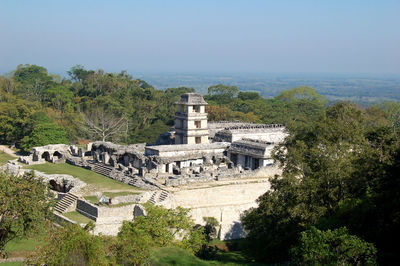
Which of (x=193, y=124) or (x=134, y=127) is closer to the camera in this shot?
(x=193, y=124)

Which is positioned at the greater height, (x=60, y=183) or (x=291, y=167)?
(x=291, y=167)

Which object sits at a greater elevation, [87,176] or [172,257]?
[172,257]

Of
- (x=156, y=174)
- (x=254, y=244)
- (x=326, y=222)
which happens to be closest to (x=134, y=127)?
(x=156, y=174)

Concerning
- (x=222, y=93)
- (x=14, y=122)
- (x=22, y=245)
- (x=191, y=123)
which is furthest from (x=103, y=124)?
(x=222, y=93)

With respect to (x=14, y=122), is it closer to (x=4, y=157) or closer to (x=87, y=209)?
(x=4, y=157)

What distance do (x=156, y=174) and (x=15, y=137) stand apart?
80.7 feet

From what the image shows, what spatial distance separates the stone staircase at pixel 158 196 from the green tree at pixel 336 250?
633 inches

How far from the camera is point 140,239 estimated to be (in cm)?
2034

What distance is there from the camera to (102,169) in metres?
40.3

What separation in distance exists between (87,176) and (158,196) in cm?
836

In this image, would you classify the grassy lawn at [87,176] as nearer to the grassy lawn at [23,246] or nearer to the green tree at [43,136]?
the green tree at [43,136]

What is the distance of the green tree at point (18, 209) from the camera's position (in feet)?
→ 74.6

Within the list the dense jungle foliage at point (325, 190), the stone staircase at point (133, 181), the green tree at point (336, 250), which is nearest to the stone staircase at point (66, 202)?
the stone staircase at point (133, 181)

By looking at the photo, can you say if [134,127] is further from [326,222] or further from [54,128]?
[326,222]
